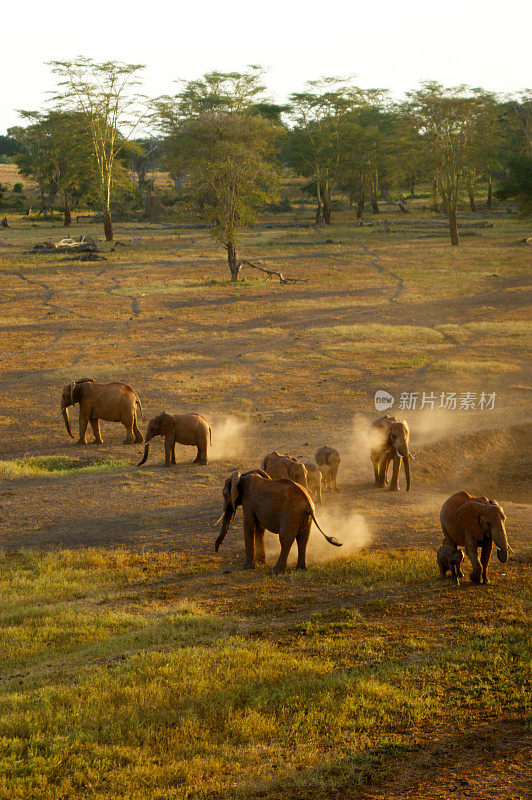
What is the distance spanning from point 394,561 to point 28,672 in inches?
207

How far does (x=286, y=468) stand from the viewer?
13.4m

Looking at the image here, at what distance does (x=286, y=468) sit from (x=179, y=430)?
416 centimetres

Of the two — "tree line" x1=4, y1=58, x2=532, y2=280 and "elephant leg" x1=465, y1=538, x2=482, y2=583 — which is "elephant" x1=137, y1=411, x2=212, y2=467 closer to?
"elephant leg" x1=465, y1=538, x2=482, y2=583

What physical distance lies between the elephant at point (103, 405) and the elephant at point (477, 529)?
10.1 m

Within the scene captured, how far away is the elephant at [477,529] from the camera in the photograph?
10.1 metres

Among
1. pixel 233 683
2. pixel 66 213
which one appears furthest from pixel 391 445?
pixel 66 213

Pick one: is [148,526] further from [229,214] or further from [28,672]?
[229,214]

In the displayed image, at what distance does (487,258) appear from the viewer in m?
55.5

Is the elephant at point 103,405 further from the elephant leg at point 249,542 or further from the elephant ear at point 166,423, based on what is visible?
the elephant leg at point 249,542

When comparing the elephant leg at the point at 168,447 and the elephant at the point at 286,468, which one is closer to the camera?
the elephant at the point at 286,468

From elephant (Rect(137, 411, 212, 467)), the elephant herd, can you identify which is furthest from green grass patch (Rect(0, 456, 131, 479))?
the elephant herd

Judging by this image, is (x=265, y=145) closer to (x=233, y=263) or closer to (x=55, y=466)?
(x=233, y=263)

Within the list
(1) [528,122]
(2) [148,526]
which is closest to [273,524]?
(2) [148,526]

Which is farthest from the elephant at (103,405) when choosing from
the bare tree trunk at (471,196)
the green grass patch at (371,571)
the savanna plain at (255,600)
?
the bare tree trunk at (471,196)
